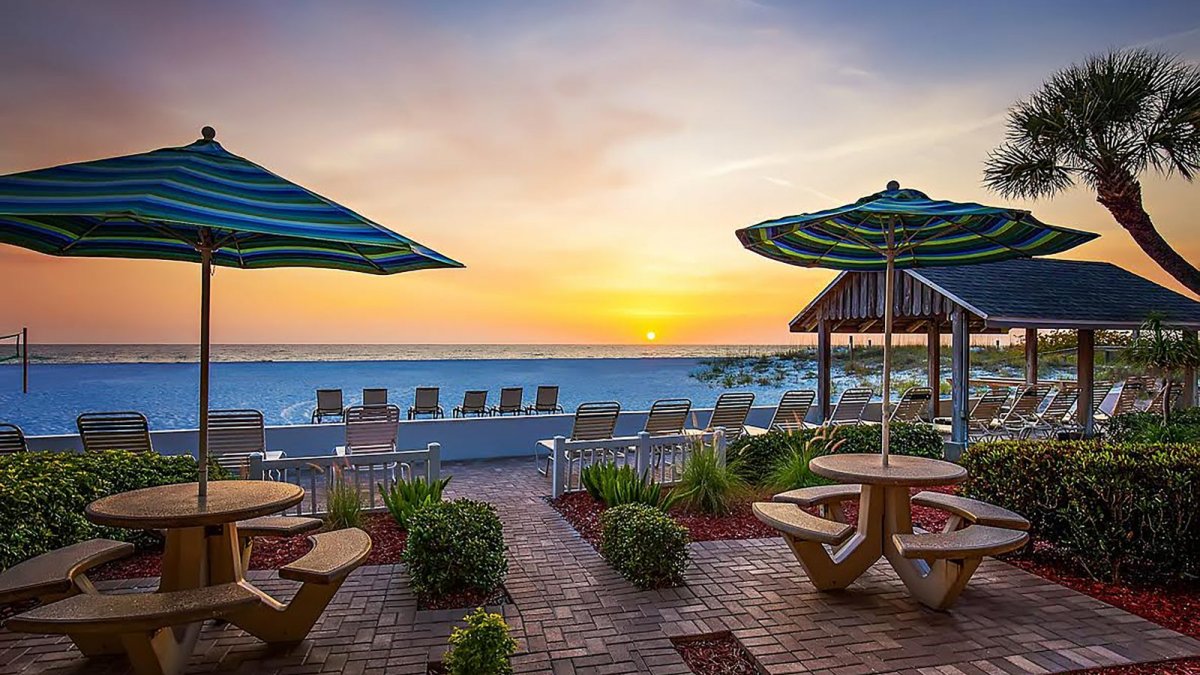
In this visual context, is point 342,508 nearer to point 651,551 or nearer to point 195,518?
point 195,518

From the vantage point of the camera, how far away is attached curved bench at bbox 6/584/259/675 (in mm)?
2583

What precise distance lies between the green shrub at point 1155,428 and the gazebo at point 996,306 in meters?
→ 1.23

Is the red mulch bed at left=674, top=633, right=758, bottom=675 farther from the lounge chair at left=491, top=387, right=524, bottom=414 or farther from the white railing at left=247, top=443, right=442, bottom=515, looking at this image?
the lounge chair at left=491, top=387, right=524, bottom=414

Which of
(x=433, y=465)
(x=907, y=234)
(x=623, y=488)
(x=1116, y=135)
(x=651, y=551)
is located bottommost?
(x=651, y=551)

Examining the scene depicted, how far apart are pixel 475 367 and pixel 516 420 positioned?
56161mm

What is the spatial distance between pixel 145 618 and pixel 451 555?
1753mm

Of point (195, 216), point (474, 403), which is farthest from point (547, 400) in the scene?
point (195, 216)

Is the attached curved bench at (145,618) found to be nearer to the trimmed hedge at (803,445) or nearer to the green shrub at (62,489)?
the green shrub at (62,489)

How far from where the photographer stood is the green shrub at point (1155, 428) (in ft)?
26.2

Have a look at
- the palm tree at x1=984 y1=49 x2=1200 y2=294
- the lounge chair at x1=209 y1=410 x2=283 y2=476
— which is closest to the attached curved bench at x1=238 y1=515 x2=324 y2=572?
the lounge chair at x1=209 y1=410 x2=283 y2=476

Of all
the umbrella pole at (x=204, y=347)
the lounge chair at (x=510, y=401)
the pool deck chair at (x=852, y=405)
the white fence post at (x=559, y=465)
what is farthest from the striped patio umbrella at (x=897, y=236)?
the lounge chair at (x=510, y=401)

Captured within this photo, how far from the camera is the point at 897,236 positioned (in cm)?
586

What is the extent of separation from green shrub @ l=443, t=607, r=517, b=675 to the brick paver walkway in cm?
75

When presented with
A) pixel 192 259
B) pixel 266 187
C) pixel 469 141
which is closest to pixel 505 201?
pixel 469 141
